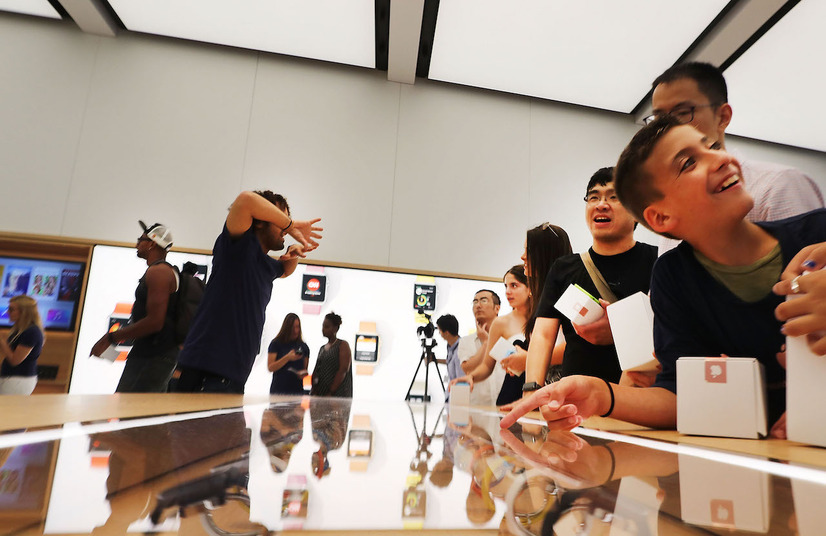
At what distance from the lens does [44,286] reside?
3.44 metres

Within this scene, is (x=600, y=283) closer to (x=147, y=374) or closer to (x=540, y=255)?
(x=540, y=255)

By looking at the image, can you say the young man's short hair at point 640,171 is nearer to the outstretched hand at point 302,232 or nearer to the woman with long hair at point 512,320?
the outstretched hand at point 302,232

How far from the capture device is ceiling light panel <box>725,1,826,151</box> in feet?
10.6

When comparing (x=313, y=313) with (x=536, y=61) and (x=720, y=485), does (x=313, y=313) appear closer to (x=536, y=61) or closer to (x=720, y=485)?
(x=536, y=61)

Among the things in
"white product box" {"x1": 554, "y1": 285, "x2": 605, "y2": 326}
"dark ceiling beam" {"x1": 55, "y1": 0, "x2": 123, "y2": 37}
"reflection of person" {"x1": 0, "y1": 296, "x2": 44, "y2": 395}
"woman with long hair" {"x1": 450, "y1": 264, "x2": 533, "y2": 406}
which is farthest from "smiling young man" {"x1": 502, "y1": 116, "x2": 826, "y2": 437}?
"dark ceiling beam" {"x1": 55, "y1": 0, "x2": 123, "y2": 37}

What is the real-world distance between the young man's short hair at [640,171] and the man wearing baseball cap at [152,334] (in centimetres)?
164

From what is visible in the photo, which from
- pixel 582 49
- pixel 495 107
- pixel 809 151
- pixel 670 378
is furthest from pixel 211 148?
pixel 809 151

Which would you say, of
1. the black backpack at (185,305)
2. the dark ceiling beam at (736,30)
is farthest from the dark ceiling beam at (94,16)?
the dark ceiling beam at (736,30)

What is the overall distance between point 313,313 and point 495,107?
236cm

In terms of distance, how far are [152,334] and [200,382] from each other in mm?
582

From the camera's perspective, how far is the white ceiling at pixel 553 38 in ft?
10.7

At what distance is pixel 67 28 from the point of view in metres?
3.77

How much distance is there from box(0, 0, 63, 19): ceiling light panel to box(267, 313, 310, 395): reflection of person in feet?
9.57

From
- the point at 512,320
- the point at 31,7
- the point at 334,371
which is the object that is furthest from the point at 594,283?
the point at 31,7
